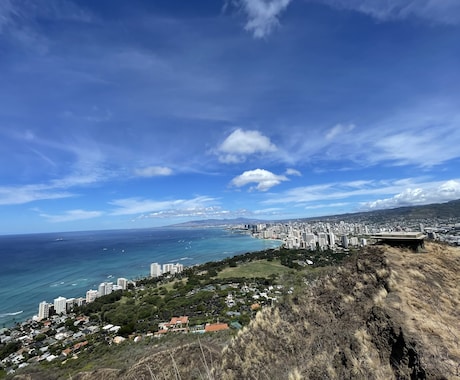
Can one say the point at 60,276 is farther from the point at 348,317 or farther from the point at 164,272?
the point at 348,317

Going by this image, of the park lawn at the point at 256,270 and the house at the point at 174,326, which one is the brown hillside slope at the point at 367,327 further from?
the park lawn at the point at 256,270

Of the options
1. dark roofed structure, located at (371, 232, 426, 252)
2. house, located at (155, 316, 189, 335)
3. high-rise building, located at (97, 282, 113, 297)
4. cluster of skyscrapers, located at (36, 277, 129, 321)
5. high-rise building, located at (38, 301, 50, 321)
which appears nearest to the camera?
dark roofed structure, located at (371, 232, 426, 252)

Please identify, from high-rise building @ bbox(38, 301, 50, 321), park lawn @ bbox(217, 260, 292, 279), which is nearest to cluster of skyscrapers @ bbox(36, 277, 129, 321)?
high-rise building @ bbox(38, 301, 50, 321)

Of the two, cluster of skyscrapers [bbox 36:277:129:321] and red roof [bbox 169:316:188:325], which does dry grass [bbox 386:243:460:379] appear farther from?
cluster of skyscrapers [bbox 36:277:129:321]

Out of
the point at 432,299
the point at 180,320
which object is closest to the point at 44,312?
the point at 180,320

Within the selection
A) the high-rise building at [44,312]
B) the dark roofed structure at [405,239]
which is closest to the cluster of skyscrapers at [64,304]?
the high-rise building at [44,312]

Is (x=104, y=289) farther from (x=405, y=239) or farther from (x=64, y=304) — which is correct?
(x=405, y=239)

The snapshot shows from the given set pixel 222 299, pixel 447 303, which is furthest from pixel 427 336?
pixel 222 299
